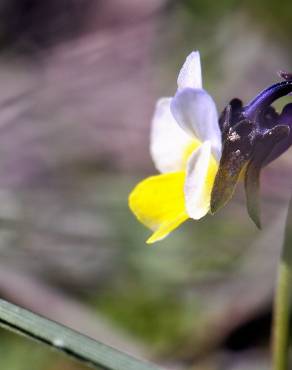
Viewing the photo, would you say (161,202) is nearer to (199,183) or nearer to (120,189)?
(199,183)

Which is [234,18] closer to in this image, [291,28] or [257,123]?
[291,28]

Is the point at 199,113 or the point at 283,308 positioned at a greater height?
the point at 199,113

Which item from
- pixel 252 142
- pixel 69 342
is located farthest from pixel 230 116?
pixel 69 342

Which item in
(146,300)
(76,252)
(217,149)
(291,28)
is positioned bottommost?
(217,149)

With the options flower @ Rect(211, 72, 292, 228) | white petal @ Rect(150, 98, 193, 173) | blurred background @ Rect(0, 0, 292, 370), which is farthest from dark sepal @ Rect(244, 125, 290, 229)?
blurred background @ Rect(0, 0, 292, 370)

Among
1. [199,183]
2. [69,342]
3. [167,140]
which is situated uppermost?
[167,140]

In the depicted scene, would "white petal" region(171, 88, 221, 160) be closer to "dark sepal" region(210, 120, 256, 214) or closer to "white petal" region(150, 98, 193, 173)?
"dark sepal" region(210, 120, 256, 214)

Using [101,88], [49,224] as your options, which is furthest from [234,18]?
[49,224]
